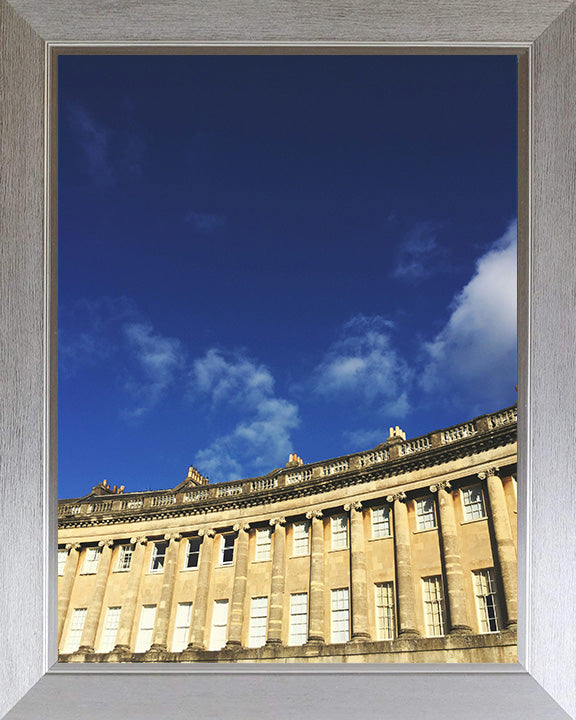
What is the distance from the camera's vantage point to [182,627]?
11.6 meters

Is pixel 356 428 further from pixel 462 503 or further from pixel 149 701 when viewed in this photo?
pixel 149 701

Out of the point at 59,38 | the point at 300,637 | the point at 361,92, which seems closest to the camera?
the point at 59,38

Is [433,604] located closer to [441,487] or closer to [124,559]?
[441,487]

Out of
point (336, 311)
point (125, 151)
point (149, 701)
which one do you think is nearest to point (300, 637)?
point (336, 311)

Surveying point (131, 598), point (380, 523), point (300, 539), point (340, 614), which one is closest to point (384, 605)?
point (340, 614)

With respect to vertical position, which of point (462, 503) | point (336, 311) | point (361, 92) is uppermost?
point (361, 92)

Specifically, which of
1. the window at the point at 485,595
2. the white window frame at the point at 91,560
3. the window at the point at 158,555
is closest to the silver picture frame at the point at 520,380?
the window at the point at 485,595

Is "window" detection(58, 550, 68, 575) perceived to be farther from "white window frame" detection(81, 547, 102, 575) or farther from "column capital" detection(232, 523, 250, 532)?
"column capital" detection(232, 523, 250, 532)

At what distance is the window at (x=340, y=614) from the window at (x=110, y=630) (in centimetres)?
463

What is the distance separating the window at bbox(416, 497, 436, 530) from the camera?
10438mm

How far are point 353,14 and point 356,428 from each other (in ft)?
30.7

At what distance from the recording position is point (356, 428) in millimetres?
10820

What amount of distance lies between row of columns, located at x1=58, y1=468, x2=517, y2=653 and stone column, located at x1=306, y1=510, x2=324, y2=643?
0.02m

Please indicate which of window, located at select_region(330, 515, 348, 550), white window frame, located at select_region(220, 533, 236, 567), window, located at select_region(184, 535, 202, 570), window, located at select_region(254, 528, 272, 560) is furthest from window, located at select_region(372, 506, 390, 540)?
window, located at select_region(184, 535, 202, 570)
